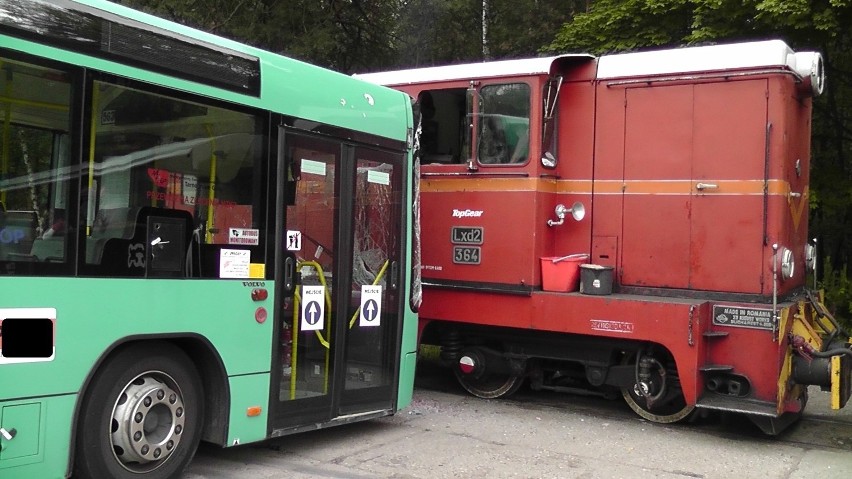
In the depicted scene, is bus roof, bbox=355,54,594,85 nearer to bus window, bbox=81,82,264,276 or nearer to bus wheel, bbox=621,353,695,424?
bus wheel, bbox=621,353,695,424

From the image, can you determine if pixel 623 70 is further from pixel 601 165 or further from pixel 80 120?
pixel 80 120

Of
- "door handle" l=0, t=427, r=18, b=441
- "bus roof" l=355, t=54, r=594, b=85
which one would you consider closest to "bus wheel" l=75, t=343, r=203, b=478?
"door handle" l=0, t=427, r=18, b=441

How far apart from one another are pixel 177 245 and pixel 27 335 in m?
1.15

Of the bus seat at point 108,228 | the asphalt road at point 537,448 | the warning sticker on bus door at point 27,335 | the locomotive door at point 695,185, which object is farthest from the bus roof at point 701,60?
the warning sticker on bus door at point 27,335

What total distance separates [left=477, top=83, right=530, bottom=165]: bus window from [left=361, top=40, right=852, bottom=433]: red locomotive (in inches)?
0.7

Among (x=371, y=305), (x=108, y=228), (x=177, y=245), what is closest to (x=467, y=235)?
(x=371, y=305)

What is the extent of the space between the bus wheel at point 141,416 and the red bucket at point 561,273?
3.81 m

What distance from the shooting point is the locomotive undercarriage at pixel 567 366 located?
7531mm

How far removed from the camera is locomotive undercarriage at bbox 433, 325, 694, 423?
7.53m

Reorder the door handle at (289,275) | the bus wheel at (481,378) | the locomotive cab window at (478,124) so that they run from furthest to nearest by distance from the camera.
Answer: the bus wheel at (481,378) < the locomotive cab window at (478,124) < the door handle at (289,275)

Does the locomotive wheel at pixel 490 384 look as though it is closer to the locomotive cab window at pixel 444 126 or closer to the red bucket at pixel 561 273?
the red bucket at pixel 561 273

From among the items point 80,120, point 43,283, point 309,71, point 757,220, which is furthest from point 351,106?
point 757,220

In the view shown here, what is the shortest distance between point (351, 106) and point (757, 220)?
3.83 m

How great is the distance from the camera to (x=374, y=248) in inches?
270
